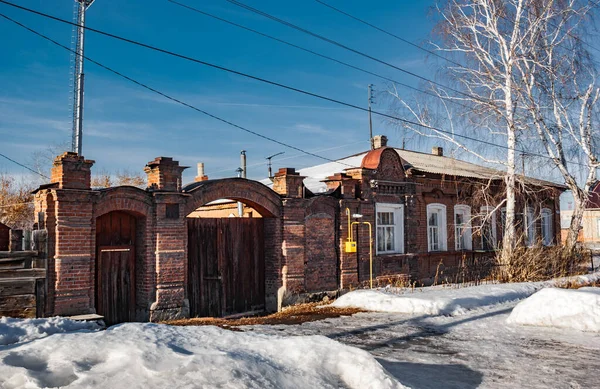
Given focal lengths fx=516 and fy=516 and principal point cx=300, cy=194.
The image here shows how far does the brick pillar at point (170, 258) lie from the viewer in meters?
10.9

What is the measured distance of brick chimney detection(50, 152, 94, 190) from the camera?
970 centimetres

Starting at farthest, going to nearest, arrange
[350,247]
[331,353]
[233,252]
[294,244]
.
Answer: [350,247], [294,244], [233,252], [331,353]

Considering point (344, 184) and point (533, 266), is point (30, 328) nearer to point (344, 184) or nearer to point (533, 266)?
point (344, 184)

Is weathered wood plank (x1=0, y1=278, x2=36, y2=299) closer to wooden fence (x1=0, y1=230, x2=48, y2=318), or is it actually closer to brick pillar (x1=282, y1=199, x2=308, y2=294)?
wooden fence (x1=0, y1=230, x2=48, y2=318)

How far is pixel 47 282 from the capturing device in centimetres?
945

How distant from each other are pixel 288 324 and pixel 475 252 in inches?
443

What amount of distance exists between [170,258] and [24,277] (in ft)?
9.29

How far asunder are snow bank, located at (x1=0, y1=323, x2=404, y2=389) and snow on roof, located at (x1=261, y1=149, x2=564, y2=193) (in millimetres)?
11251

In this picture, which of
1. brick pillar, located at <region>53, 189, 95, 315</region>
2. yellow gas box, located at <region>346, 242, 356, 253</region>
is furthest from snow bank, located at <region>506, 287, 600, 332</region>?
brick pillar, located at <region>53, 189, 95, 315</region>

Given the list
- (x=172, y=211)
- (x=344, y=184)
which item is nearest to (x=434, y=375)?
(x=172, y=211)

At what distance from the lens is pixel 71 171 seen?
982 centimetres

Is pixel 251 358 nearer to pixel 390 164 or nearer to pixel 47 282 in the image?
pixel 47 282

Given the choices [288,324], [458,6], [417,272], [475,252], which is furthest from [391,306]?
[458,6]

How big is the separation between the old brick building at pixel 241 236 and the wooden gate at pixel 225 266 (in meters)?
0.02
